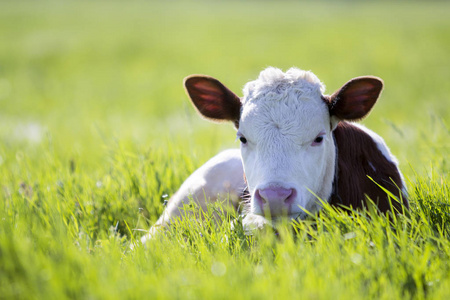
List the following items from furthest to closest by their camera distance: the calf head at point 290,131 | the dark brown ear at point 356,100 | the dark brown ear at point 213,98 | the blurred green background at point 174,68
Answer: the blurred green background at point 174,68 < the dark brown ear at point 213,98 < the dark brown ear at point 356,100 < the calf head at point 290,131

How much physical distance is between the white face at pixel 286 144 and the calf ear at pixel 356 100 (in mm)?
101

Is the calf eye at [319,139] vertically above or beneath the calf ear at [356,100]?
beneath

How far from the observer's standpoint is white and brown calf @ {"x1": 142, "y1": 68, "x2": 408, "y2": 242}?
3221mm

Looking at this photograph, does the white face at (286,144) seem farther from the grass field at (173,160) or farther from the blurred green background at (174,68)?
the blurred green background at (174,68)

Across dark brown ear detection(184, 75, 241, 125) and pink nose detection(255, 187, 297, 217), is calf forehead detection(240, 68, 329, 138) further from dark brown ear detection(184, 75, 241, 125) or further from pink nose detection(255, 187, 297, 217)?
pink nose detection(255, 187, 297, 217)

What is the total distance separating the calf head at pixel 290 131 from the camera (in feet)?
10.3

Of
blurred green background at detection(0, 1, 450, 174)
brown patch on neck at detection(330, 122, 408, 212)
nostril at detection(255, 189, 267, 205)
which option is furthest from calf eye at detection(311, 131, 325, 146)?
blurred green background at detection(0, 1, 450, 174)

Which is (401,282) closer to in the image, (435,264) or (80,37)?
(435,264)

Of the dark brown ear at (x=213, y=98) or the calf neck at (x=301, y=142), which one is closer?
the calf neck at (x=301, y=142)

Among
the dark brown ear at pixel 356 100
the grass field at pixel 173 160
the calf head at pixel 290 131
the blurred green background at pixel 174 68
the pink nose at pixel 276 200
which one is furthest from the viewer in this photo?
the blurred green background at pixel 174 68

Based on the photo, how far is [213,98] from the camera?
13.1ft

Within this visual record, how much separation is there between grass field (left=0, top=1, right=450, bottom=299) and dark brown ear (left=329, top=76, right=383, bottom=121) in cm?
57

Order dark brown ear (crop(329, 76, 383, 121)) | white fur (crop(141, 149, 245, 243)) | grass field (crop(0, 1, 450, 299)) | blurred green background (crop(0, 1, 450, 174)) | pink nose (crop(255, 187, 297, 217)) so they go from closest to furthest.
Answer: grass field (crop(0, 1, 450, 299)) < pink nose (crop(255, 187, 297, 217)) < dark brown ear (crop(329, 76, 383, 121)) < white fur (crop(141, 149, 245, 243)) < blurred green background (crop(0, 1, 450, 174))

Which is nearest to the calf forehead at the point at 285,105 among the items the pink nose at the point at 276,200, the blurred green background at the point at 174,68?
the pink nose at the point at 276,200
